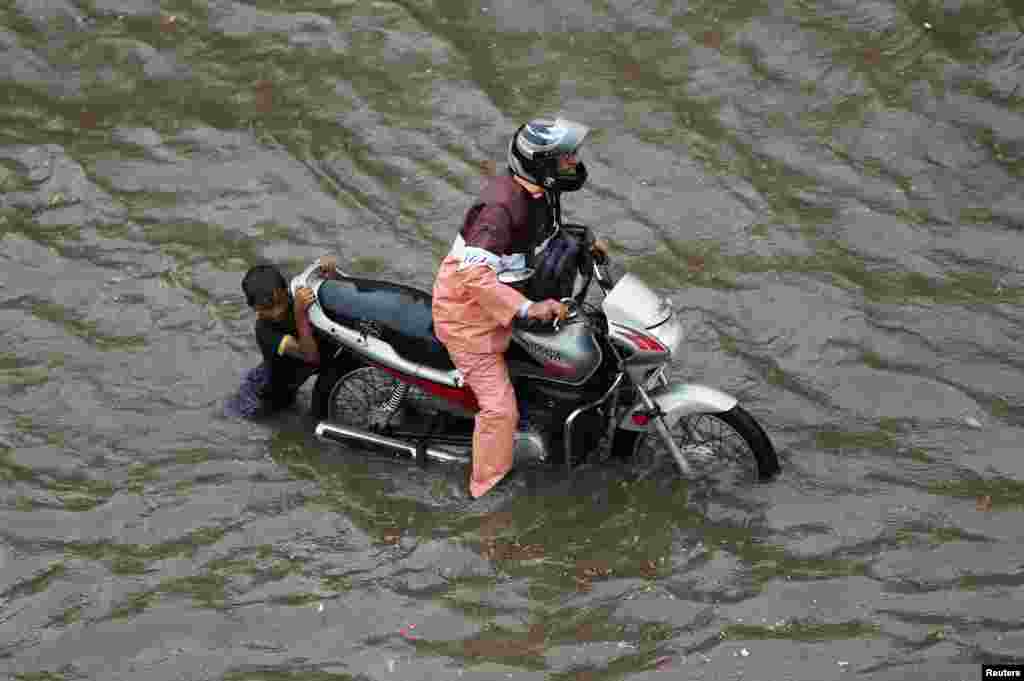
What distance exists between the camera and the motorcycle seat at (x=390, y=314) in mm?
6863

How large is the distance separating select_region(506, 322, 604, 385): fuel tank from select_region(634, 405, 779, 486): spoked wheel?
738mm

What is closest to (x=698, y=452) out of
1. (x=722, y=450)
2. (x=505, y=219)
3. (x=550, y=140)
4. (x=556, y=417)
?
(x=722, y=450)

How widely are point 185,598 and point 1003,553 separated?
449cm

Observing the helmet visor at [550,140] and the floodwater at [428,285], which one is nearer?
the floodwater at [428,285]

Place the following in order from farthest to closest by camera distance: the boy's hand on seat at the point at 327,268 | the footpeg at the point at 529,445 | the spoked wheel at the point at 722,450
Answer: the boy's hand on seat at the point at 327,268 < the footpeg at the point at 529,445 < the spoked wheel at the point at 722,450

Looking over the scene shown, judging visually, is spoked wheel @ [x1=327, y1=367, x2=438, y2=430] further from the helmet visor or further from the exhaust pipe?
the helmet visor

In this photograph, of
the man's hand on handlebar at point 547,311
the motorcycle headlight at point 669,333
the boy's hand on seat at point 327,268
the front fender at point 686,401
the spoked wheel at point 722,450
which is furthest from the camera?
the boy's hand on seat at point 327,268

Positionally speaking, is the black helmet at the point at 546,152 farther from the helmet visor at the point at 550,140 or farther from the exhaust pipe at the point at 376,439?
the exhaust pipe at the point at 376,439

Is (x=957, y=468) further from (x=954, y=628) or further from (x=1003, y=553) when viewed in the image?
(x=954, y=628)

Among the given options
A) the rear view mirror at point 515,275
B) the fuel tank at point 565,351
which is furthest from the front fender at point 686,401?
the rear view mirror at point 515,275

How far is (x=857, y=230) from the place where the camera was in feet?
29.5

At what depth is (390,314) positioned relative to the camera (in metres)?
6.93

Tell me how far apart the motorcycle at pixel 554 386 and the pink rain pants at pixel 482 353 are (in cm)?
15

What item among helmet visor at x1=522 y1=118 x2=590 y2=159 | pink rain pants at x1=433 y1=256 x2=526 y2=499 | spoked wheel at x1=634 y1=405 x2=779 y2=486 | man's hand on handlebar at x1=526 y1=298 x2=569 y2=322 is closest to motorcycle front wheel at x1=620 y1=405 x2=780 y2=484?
spoked wheel at x1=634 y1=405 x2=779 y2=486
